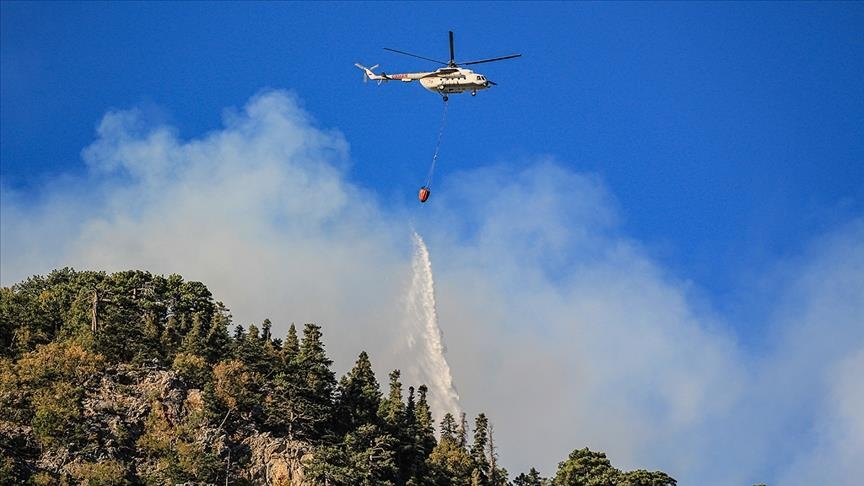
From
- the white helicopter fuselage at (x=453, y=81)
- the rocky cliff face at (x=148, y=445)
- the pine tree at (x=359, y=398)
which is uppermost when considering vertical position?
the white helicopter fuselage at (x=453, y=81)

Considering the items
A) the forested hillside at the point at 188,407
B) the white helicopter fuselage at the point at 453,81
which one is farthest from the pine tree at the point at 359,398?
the white helicopter fuselage at the point at 453,81

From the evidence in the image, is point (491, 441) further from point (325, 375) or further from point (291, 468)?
point (291, 468)

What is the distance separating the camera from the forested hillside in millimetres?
123438

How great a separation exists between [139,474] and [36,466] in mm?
8667

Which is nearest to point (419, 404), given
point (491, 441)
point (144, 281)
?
point (491, 441)

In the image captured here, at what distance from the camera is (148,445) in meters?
126

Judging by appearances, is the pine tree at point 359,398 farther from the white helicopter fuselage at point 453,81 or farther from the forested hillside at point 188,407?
the white helicopter fuselage at point 453,81

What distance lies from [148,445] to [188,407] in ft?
20.4

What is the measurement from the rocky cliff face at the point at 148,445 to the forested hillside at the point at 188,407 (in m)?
0.14

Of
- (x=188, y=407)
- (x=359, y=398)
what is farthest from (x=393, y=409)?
(x=188, y=407)

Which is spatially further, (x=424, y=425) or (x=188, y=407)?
(x=424, y=425)

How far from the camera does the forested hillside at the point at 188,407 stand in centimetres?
12344

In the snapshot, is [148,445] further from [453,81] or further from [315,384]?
[453,81]

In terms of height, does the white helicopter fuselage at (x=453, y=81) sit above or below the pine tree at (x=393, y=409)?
above
